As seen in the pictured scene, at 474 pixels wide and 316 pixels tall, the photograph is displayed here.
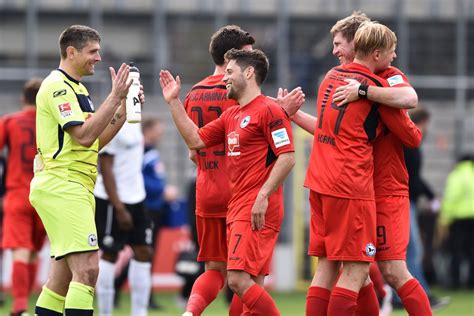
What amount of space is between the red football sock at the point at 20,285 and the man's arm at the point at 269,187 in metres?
3.17

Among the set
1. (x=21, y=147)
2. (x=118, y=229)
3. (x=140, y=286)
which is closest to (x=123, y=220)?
(x=118, y=229)

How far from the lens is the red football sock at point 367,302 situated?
26.2ft

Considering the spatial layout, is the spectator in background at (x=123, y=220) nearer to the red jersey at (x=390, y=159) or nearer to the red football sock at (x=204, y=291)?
the red football sock at (x=204, y=291)

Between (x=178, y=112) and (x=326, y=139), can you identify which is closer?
(x=326, y=139)

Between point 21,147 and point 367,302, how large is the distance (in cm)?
394

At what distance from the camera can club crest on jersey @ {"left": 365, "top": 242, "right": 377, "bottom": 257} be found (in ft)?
24.7

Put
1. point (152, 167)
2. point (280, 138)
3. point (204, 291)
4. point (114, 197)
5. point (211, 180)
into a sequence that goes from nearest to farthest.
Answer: point (280, 138)
point (204, 291)
point (211, 180)
point (114, 197)
point (152, 167)

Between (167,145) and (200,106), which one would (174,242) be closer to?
(167,145)

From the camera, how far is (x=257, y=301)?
7746 millimetres

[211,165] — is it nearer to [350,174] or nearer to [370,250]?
[350,174]

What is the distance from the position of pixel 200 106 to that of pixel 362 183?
1.45 meters

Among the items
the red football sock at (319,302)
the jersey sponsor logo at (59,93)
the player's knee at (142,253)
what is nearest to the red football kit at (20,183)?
the player's knee at (142,253)

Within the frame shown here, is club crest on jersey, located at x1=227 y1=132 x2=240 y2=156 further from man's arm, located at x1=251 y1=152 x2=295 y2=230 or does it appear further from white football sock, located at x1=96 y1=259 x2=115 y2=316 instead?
white football sock, located at x1=96 y1=259 x2=115 y2=316

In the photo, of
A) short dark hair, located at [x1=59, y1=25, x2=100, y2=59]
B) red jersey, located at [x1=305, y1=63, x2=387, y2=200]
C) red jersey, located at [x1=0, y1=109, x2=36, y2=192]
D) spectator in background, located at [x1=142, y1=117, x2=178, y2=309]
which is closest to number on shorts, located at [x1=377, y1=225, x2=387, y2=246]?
red jersey, located at [x1=305, y1=63, x2=387, y2=200]
